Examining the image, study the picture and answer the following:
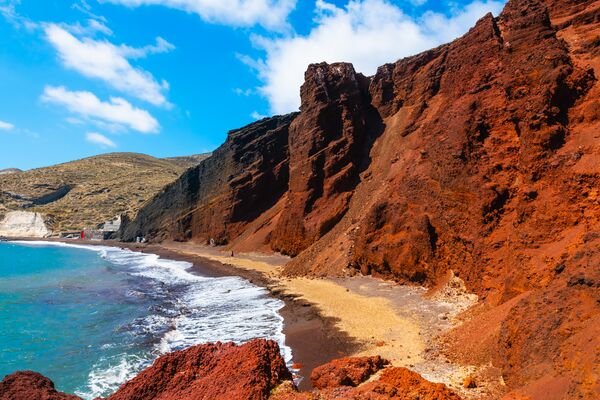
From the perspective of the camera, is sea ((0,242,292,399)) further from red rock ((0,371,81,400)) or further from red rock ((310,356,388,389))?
red rock ((310,356,388,389))

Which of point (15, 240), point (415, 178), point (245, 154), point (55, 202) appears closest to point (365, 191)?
point (415, 178)

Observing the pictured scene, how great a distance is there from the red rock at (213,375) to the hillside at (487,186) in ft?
14.5

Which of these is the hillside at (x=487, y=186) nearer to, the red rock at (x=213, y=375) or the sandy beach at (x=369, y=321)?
the sandy beach at (x=369, y=321)

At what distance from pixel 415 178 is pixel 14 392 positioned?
21.3 m

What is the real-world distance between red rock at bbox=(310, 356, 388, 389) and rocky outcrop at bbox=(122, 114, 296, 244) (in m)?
47.2

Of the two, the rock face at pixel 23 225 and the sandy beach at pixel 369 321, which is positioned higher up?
the rock face at pixel 23 225

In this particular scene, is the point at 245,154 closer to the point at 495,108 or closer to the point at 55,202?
the point at 495,108

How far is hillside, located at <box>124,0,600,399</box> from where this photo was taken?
7980 millimetres

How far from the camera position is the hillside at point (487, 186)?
798 cm

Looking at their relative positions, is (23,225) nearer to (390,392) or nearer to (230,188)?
(230,188)

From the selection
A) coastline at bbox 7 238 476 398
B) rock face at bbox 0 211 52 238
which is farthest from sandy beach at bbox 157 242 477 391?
rock face at bbox 0 211 52 238

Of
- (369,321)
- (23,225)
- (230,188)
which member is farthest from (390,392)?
(23,225)

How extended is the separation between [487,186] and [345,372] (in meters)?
12.5

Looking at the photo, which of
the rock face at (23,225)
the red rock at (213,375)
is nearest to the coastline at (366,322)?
the red rock at (213,375)
